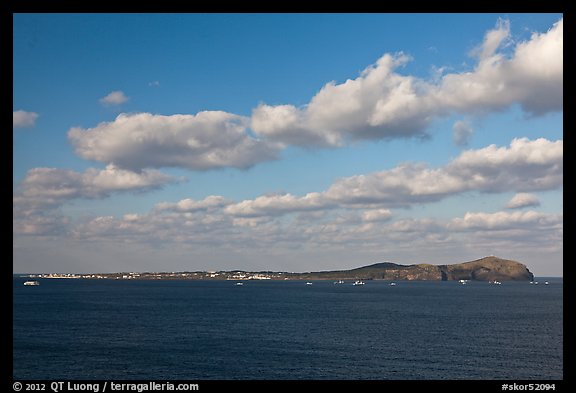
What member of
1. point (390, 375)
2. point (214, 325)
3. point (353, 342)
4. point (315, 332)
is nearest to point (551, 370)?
point (390, 375)
